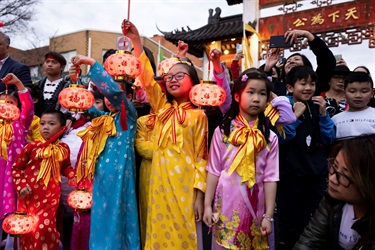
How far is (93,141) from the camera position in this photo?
2.97 meters

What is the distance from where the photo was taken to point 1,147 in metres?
3.51

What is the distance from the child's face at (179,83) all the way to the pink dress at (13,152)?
1.65 meters

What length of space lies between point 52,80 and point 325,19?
727cm

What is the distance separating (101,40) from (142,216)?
81.0 ft

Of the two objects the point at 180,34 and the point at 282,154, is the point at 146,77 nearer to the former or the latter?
the point at 282,154

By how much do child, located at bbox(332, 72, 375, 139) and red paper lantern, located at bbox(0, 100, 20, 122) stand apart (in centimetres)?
311

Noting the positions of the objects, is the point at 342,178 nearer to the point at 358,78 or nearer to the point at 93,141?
the point at 358,78

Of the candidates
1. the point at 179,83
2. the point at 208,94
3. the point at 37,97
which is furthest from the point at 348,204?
the point at 37,97

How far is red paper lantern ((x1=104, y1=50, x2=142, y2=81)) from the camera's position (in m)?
2.42

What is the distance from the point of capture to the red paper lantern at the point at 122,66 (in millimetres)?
2416

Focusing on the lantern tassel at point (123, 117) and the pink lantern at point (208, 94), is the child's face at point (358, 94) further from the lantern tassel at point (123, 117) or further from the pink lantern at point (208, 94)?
the lantern tassel at point (123, 117)

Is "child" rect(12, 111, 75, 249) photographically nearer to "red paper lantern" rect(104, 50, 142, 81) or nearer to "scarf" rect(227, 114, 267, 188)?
"red paper lantern" rect(104, 50, 142, 81)

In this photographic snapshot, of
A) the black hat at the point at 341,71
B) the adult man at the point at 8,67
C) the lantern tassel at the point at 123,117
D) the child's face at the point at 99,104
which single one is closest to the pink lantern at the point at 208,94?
the lantern tassel at the point at 123,117

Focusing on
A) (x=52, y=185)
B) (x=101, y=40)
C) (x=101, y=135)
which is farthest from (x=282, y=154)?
(x=101, y=40)
